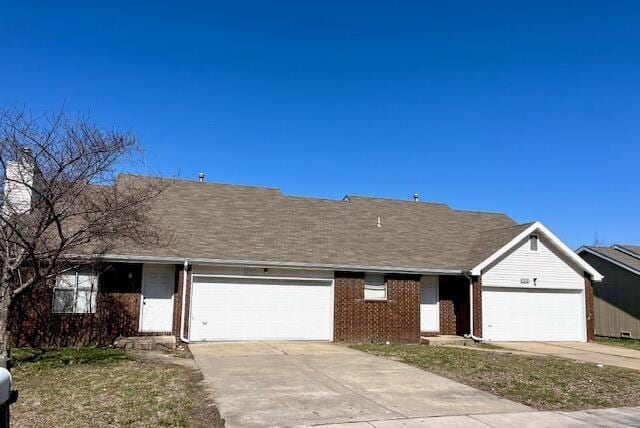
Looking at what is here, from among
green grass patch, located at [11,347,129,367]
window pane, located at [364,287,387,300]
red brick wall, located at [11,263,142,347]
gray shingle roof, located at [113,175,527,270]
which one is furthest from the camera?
window pane, located at [364,287,387,300]

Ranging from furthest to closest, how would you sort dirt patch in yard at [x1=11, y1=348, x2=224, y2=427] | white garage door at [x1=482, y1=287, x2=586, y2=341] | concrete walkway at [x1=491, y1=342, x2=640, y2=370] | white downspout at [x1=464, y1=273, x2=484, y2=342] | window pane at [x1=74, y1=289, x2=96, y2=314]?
white garage door at [x1=482, y1=287, x2=586, y2=341] → white downspout at [x1=464, y1=273, x2=484, y2=342] → window pane at [x1=74, y1=289, x2=96, y2=314] → concrete walkway at [x1=491, y1=342, x2=640, y2=370] → dirt patch in yard at [x1=11, y1=348, x2=224, y2=427]

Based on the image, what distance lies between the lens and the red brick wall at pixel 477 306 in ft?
61.3

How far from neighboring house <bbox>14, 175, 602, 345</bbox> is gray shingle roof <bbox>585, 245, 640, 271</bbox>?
166 inches

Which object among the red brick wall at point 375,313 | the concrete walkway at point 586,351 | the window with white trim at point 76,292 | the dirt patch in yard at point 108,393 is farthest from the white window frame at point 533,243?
the window with white trim at point 76,292

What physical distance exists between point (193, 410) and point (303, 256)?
33.0 feet

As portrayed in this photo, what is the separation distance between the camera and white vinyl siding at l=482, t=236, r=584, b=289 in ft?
63.5

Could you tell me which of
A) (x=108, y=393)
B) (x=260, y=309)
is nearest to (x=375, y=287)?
(x=260, y=309)

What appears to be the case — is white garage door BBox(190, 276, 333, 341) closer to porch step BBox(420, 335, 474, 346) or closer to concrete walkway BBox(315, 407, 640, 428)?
porch step BBox(420, 335, 474, 346)

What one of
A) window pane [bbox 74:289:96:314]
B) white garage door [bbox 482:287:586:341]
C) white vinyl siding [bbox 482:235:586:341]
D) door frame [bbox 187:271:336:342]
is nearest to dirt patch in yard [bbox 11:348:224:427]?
window pane [bbox 74:289:96:314]

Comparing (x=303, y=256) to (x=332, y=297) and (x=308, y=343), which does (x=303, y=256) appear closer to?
(x=332, y=297)

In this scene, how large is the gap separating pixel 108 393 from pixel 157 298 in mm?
7638

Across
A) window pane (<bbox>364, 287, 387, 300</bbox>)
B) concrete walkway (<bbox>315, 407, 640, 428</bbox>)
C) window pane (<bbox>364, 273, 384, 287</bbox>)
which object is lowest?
concrete walkway (<bbox>315, 407, 640, 428</bbox>)

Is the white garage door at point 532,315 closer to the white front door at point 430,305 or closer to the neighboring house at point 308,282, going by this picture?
the neighboring house at point 308,282

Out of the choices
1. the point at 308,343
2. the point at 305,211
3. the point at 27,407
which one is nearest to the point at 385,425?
the point at 27,407
